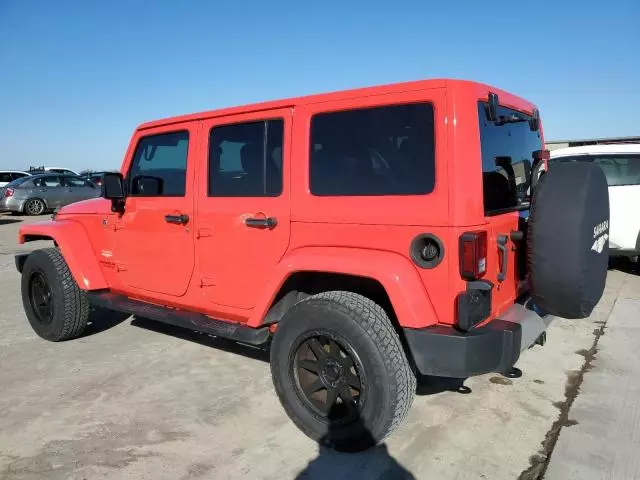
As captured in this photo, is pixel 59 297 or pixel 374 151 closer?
pixel 374 151

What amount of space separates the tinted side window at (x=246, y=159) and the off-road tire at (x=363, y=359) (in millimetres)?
821

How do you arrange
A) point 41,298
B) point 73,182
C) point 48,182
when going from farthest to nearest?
point 73,182 < point 48,182 < point 41,298

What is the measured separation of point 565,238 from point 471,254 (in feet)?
1.63

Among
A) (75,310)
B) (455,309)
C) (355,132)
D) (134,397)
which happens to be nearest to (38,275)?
(75,310)

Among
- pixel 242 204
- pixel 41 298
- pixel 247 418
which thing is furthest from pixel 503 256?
pixel 41 298

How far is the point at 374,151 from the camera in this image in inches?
112

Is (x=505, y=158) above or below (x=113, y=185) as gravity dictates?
above

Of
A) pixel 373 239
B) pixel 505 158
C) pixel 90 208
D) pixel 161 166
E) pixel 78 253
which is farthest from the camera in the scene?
pixel 90 208

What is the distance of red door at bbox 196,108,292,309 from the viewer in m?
3.19

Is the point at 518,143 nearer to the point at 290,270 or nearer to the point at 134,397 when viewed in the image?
the point at 290,270

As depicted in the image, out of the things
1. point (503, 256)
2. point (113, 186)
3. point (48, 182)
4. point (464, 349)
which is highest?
A: point (48, 182)

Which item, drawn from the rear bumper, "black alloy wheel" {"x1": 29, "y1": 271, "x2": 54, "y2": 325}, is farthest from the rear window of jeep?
"black alloy wheel" {"x1": 29, "y1": 271, "x2": 54, "y2": 325}

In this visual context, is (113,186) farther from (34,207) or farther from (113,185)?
(34,207)

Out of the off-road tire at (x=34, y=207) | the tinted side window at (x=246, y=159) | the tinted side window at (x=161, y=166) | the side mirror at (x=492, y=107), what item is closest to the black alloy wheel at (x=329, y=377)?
the tinted side window at (x=246, y=159)
